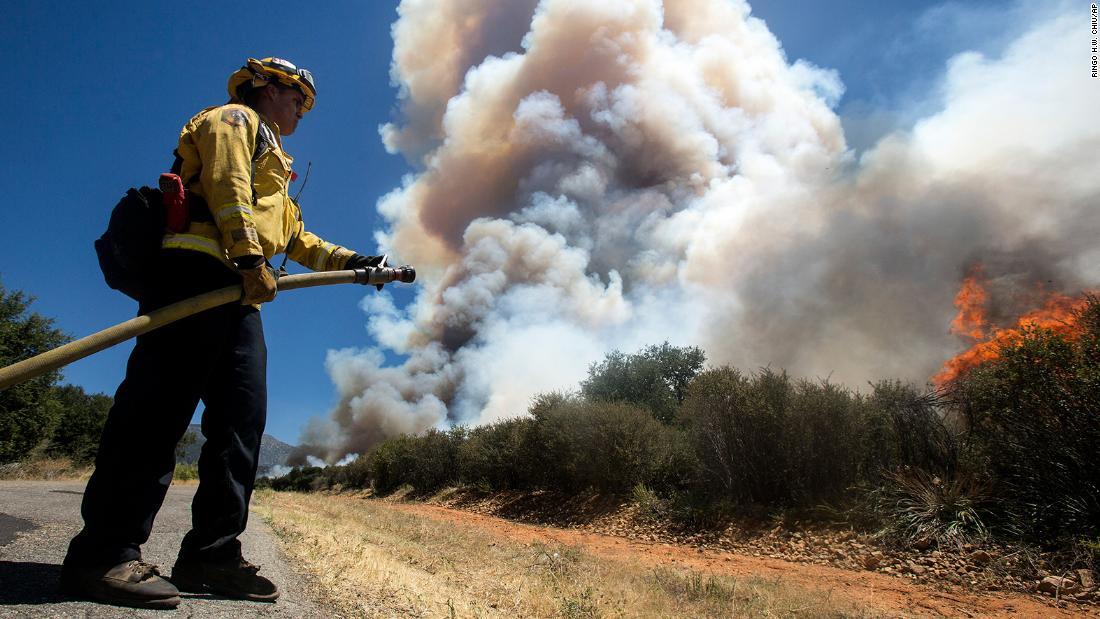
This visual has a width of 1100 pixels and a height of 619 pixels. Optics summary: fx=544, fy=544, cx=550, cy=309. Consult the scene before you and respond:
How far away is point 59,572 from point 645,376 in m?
23.4

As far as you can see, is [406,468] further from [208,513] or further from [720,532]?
[208,513]

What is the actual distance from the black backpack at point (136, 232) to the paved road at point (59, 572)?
0.95 meters

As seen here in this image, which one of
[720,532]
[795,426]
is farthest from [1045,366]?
[720,532]

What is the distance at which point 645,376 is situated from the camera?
2438 cm

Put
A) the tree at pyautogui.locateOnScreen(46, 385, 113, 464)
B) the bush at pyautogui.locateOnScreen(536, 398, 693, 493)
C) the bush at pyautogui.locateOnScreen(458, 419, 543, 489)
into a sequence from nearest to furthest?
the bush at pyautogui.locateOnScreen(536, 398, 693, 493)
the bush at pyautogui.locateOnScreen(458, 419, 543, 489)
the tree at pyautogui.locateOnScreen(46, 385, 113, 464)

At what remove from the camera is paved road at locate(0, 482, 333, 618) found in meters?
1.49

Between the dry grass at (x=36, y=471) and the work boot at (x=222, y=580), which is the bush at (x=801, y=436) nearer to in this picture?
the work boot at (x=222, y=580)

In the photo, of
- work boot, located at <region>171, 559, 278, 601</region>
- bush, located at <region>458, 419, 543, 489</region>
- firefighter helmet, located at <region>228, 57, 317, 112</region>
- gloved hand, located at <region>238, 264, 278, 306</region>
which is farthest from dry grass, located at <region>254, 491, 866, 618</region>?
bush, located at <region>458, 419, 543, 489</region>

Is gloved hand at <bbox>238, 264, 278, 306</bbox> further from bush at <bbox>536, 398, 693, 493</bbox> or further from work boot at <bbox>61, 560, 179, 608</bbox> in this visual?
bush at <bbox>536, 398, 693, 493</bbox>

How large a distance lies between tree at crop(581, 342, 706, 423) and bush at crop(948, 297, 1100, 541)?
51.3 feet

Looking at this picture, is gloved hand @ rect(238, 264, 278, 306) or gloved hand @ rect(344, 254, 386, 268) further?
gloved hand @ rect(344, 254, 386, 268)

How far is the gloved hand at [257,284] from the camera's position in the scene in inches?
74.7

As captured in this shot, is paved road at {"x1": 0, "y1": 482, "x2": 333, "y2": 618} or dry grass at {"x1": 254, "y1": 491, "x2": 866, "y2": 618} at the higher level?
paved road at {"x1": 0, "y1": 482, "x2": 333, "y2": 618}

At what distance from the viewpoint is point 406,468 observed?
23.0m
